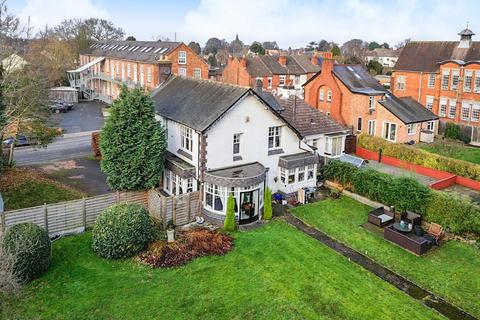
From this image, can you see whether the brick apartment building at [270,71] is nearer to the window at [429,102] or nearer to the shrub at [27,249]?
the window at [429,102]

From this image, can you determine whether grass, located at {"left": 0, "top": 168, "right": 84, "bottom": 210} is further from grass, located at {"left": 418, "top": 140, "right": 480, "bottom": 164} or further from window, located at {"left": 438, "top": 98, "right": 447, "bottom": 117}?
window, located at {"left": 438, "top": 98, "right": 447, "bottom": 117}

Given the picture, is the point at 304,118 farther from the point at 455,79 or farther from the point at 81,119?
the point at 81,119

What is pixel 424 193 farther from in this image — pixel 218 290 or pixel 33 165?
pixel 33 165

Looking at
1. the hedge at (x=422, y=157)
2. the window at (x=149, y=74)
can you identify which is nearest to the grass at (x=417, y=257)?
the hedge at (x=422, y=157)

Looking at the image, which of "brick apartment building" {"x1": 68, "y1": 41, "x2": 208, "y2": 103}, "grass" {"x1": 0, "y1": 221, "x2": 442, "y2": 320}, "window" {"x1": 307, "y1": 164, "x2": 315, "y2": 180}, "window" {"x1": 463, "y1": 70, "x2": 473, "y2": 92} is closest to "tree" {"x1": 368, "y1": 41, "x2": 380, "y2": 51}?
"brick apartment building" {"x1": 68, "y1": 41, "x2": 208, "y2": 103}

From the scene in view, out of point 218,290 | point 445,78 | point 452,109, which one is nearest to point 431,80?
point 445,78
